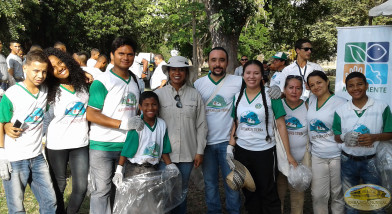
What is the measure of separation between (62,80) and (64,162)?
2.68 feet

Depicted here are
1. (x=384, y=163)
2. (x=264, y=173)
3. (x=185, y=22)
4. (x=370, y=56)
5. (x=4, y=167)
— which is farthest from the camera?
(x=185, y=22)

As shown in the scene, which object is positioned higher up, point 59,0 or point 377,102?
point 59,0

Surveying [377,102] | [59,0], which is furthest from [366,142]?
[59,0]

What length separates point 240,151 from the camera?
363cm

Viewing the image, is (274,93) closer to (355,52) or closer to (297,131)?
(297,131)

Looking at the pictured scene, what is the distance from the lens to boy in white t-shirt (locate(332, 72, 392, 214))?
332 cm

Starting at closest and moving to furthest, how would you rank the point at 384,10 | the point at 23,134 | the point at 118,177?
the point at 23,134 < the point at 118,177 < the point at 384,10

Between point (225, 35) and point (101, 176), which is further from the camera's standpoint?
point (225, 35)

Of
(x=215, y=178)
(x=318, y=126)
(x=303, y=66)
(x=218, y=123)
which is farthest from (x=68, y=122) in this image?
(x=303, y=66)

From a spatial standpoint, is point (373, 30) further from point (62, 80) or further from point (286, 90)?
point (62, 80)

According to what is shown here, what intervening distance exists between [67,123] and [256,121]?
1.85 m

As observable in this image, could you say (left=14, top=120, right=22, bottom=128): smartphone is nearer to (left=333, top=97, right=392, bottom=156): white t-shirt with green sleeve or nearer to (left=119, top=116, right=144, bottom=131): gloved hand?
(left=119, top=116, right=144, bottom=131): gloved hand

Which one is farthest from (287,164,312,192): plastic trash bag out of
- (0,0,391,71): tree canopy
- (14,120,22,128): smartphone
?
(0,0,391,71): tree canopy

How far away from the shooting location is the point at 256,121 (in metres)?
3.49
